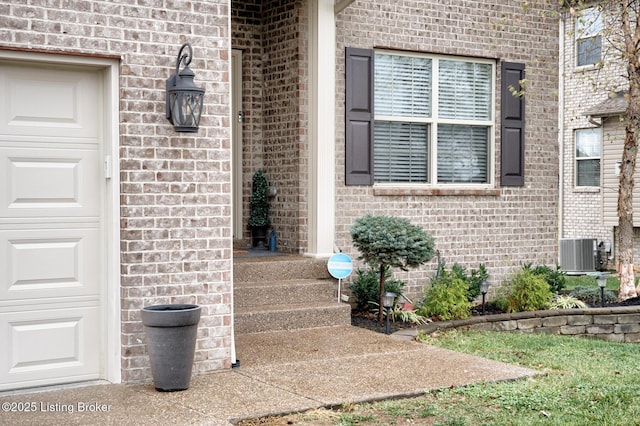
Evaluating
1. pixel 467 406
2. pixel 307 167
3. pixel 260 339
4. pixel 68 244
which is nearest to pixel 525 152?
pixel 307 167

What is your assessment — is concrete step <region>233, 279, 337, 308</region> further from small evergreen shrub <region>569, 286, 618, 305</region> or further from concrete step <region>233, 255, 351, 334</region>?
small evergreen shrub <region>569, 286, 618, 305</region>

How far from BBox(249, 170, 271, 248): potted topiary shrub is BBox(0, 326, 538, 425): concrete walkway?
7.98 ft

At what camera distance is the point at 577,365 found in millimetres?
7602

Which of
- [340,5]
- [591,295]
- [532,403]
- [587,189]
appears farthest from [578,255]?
[532,403]

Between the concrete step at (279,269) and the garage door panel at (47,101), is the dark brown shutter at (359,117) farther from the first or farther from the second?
the garage door panel at (47,101)

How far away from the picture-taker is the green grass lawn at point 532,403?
5.59 metres

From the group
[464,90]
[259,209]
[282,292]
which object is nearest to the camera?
[282,292]

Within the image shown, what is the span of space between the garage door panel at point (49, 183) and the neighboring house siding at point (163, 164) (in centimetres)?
28

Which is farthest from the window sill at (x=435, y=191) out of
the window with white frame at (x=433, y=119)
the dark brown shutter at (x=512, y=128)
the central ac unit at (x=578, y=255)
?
the central ac unit at (x=578, y=255)

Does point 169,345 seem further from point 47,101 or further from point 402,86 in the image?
point 402,86

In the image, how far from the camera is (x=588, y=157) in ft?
66.9

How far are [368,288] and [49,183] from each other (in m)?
4.49

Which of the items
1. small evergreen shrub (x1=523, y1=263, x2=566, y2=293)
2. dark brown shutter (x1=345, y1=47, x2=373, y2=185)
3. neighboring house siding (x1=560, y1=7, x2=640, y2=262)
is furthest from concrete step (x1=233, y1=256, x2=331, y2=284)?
neighboring house siding (x1=560, y1=7, x2=640, y2=262)

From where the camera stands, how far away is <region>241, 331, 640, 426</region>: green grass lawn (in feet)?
18.3
